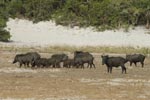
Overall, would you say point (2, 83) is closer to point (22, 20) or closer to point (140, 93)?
point (140, 93)

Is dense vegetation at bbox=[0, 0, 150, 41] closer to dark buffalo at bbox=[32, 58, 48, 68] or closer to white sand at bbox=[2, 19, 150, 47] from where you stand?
white sand at bbox=[2, 19, 150, 47]

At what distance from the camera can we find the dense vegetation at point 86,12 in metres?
59.3

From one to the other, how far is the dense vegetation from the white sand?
116 centimetres

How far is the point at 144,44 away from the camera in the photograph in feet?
169

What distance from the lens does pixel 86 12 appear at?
6112 centimetres

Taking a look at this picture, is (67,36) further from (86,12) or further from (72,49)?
(72,49)

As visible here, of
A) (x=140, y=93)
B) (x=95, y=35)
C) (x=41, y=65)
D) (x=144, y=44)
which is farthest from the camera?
(x=95, y=35)

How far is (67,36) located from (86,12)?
6725 millimetres

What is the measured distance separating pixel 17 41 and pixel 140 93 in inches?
1300

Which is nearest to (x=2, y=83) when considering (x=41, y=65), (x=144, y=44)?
(x=41, y=65)

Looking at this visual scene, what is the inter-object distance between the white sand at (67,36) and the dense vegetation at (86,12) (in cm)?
116

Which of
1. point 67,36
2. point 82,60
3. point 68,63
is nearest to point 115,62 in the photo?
point 82,60

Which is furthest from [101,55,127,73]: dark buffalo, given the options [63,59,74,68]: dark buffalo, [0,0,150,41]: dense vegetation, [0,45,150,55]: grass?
[0,0,150,41]: dense vegetation

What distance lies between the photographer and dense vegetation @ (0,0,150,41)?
5931 centimetres
